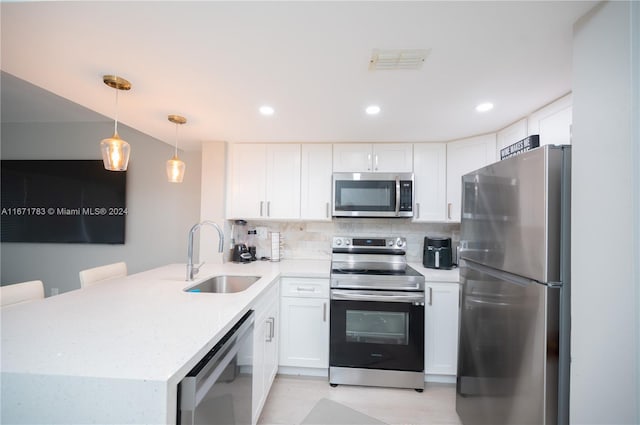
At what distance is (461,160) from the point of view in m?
2.29

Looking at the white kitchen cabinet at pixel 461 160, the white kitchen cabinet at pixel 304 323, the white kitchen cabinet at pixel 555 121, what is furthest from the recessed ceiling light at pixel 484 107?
the white kitchen cabinet at pixel 304 323

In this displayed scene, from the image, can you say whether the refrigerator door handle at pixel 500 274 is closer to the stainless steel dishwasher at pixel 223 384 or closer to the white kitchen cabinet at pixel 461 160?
the white kitchen cabinet at pixel 461 160

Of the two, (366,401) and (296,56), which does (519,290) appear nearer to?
(366,401)

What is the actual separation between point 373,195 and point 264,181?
1.16m

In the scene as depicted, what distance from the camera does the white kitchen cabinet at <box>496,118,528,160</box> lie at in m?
1.77

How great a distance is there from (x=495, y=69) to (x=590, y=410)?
1.52 metres

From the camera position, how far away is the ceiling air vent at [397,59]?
112 centimetres

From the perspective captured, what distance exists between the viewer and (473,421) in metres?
1.41

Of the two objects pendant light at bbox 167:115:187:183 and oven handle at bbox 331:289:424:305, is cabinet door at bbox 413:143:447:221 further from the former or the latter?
pendant light at bbox 167:115:187:183

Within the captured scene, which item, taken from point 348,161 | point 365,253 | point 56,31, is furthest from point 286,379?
point 56,31

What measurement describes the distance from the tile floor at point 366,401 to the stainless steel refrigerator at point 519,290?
13.1 inches

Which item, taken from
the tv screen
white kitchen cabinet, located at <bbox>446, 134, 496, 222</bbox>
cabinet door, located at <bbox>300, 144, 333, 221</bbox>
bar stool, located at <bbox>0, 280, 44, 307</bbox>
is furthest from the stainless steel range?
the tv screen

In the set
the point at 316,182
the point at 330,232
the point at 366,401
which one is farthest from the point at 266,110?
the point at 366,401

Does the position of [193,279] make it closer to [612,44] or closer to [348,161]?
[348,161]
